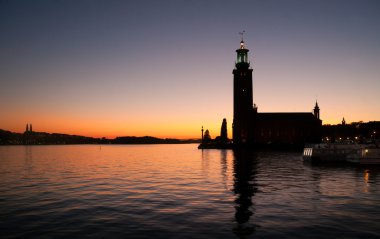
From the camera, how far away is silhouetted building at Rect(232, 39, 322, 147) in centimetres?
13325

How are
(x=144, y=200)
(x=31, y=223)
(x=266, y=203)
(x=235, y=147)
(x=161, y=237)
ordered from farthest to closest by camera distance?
1. (x=235, y=147)
2. (x=144, y=200)
3. (x=266, y=203)
4. (x=31, y=223)
5. (x=161, y=237)

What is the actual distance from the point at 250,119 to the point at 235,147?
47.9ft

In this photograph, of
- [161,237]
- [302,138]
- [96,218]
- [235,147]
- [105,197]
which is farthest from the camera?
[302,138]

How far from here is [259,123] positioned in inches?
5630

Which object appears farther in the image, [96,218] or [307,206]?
[307,206]

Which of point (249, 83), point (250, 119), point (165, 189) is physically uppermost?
point (249, 83)

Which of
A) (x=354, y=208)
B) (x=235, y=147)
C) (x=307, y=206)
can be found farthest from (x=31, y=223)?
(x=235, y=147)

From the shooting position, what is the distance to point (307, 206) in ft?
61.9

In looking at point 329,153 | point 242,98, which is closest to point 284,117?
point 242,98

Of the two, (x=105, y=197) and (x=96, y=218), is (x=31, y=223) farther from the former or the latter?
(x=105, y=197)

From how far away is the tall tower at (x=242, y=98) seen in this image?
13288 centimetres

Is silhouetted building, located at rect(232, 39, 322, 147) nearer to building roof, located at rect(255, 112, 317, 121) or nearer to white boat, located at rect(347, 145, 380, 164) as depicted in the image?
building roof, located at rect(255, 112, 317, 121)

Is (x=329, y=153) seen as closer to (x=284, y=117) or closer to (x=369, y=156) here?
(x=369, y=156)

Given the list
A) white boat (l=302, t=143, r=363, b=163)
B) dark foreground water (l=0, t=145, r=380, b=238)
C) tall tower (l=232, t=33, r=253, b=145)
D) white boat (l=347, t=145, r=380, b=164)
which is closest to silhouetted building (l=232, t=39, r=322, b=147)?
tall tower (l=232, t=33, r=253, b=145)
